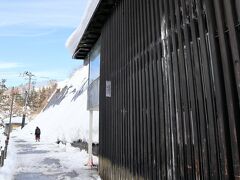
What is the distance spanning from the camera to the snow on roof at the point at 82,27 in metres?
8.94

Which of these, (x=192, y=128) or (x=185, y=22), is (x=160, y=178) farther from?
(x=185, y=22)

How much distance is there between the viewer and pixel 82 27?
35.2ft

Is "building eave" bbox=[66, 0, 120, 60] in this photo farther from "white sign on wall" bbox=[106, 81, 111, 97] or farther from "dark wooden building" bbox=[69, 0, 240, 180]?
"white sign on wall" bbox=[106, 81, 111, 97]

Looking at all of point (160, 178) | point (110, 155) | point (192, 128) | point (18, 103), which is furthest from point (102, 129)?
point (18, 103)

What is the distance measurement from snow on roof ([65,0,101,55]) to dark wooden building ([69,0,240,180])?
1.15 m

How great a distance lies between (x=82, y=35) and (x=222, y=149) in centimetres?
Result: 854

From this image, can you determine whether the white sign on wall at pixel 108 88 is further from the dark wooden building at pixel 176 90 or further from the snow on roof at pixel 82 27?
the snow on roof at pixel 82 27

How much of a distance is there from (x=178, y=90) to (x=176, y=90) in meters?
0.07

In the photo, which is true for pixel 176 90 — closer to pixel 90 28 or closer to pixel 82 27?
pixel 82 27

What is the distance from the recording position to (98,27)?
35.7ft

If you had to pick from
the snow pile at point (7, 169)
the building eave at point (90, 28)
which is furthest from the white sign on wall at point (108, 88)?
the snow pile at point (7, 169)

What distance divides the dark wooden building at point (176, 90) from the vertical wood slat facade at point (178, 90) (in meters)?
0.01

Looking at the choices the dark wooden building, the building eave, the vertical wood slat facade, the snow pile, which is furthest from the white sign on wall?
the snow pile

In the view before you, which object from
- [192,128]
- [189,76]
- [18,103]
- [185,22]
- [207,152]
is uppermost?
[18,103]
